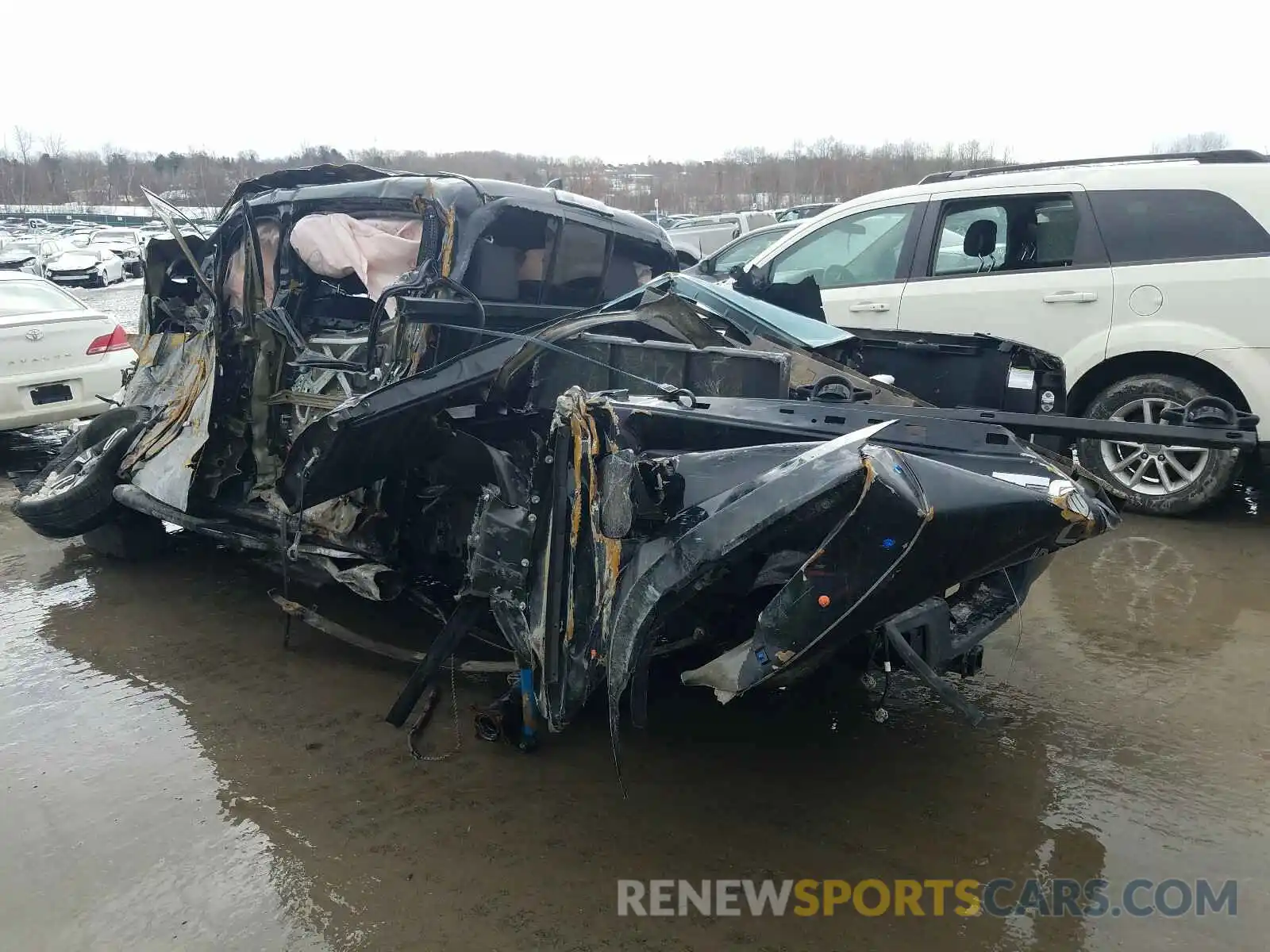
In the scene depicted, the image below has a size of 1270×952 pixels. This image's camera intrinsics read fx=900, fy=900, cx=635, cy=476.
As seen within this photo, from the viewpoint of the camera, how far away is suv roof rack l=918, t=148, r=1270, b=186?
535 centimetres

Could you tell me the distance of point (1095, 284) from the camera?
5387 millimetres

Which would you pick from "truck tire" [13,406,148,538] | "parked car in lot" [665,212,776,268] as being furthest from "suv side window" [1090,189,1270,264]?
"parked car in lot" [665,212,776,268]

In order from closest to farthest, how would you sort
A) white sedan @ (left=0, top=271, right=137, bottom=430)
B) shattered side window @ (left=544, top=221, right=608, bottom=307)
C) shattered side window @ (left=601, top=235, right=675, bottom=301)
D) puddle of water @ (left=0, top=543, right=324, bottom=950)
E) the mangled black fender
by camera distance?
the mangled black fender → puddle of water @ (left=0, top=543, right=324, bottom=950) → shattered side window @ (left=544, top=221, right=608, bottom=307) → shattered side window @ (left=601, top=235, right=675, bottom=301) → white sedan @ (left=0, top=271, right=137, bottom=430)

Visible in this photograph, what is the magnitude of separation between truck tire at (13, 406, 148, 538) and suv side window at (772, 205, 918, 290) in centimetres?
405

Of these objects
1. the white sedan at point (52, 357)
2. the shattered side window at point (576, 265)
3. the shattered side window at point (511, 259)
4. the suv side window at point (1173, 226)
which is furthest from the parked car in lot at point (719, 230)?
the shattered side window at point (511, 259)

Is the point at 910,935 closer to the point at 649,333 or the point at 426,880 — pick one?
the point at 426,880

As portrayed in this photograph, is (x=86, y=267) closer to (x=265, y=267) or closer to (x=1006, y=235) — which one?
(x=265, y=267)

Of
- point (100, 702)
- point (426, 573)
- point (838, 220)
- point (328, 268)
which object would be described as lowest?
point (100, 702)

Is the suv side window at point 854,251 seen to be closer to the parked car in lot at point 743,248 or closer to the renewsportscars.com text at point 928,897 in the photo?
the parked car in lot at point 743,248

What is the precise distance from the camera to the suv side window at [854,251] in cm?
607

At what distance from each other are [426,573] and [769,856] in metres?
1.87

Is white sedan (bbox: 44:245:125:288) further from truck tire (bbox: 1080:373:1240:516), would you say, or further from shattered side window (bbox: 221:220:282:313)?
truck tire (bbox: 1080:373:1240:516)

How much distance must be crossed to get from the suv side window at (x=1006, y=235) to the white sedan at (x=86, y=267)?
24.3m

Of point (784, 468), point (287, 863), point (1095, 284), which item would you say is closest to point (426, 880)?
point (287, 863)
